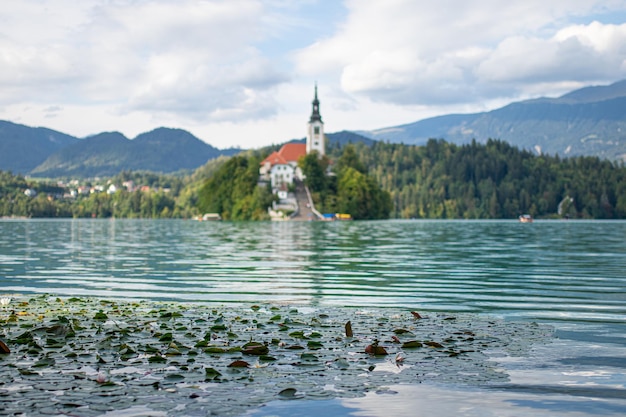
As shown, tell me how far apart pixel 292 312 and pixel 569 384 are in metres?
9.07

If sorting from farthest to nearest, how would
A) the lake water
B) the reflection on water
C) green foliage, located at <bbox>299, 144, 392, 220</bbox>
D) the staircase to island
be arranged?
green foliage, located at <bbox>299, 144, 392, 220</bbox> < the staircase to island < the reflection on water < the lake water

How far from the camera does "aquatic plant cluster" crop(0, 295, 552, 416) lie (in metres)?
9.95

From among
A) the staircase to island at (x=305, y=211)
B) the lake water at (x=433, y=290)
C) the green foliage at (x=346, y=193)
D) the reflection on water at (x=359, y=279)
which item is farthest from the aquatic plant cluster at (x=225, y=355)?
the green foliage at (x=346, y=193)

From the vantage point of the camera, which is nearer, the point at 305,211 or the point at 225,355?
the point at 225,355

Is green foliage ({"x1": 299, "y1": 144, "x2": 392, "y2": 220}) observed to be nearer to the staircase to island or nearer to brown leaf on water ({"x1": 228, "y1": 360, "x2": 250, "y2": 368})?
the staircase to island

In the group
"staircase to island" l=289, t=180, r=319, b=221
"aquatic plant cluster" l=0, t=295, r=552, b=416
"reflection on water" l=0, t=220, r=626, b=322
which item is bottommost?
"reflection on water" l=0, t=220, r=626, b=322

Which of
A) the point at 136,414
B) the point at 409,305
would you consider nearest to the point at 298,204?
the point at 409,305

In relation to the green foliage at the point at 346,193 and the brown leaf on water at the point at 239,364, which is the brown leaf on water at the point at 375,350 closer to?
the brown leaf on water at the point at 239,364

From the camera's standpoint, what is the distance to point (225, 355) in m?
12.8

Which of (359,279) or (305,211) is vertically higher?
(305,211)

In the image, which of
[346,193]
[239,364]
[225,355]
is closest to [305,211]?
[346,193]

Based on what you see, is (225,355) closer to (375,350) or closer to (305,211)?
(375,350)

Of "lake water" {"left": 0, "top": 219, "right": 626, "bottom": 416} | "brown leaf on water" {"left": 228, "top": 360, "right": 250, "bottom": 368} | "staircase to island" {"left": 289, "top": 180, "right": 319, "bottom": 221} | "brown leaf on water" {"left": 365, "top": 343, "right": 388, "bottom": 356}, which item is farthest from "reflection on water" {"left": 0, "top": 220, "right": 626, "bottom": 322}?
"staircase to island" {"left": 289, "top": 180, "right": 319, "bottom": 221}

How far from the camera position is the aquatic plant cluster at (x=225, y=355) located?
9945 mm
